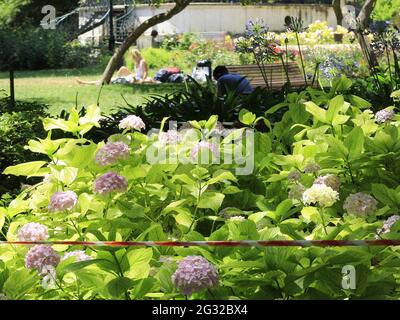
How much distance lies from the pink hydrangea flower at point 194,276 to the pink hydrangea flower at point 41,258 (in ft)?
0.96

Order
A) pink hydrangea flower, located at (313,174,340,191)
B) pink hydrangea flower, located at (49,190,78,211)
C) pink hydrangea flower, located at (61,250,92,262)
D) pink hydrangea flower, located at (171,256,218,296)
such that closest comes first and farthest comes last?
pink hydrangea flower, located at (171,256,218,296)
pink hydrangea flower, located at (61,250,92,262)
pink hydrangea flower, located at (49,190,78,211)
pink hydrangea flower, located at (313,174,340,191)

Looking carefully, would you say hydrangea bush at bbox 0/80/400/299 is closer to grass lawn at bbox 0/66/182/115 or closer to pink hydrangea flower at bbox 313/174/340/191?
pink hydrangea flower at bbox 313/174/340/191

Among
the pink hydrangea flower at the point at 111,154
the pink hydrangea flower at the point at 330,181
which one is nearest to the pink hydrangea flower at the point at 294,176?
the pink hydrangea flower at the point at 330,181

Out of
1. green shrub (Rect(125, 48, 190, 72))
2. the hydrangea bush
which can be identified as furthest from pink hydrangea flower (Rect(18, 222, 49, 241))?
green shrub (Rect(125, 48, 190, 72))

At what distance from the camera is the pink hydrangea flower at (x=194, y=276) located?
1.38 m

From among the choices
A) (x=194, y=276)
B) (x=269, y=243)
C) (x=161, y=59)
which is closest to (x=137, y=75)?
(x=161, y=59)

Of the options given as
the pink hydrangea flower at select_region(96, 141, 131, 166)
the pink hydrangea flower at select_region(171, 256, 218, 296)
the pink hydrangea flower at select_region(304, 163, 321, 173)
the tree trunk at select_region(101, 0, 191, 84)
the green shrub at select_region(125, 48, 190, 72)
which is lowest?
the green shrub at select_region(125, 48, 190, 72)

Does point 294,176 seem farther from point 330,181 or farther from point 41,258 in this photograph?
point 41,258

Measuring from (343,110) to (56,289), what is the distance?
1447 millimetres

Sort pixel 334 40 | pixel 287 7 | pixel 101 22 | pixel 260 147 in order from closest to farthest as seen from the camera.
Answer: pixel 260 147
pixel 334 40
pixel 101 22
pixel 287 7

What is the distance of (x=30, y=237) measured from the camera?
1744 mm

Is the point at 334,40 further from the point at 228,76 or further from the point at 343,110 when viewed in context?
the point at 343,110

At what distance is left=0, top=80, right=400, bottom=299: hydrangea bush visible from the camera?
1461 mm
